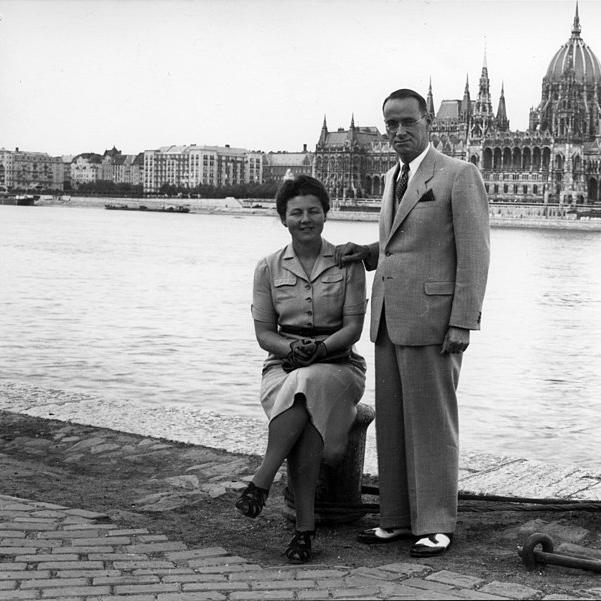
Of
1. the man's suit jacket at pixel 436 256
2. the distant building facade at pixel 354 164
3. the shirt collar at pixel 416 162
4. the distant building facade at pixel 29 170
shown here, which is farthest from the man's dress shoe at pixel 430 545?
the distant building facade at pixel 29 170

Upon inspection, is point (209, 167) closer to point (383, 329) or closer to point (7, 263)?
point (7, 263)

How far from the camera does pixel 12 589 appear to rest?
9.84 ft

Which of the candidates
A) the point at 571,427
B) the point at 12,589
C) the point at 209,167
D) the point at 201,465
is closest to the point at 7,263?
the point at 571,427

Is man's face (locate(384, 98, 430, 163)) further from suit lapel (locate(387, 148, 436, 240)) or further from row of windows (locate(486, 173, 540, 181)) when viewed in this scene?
row of windows (locate(486, 173, 540, 181))

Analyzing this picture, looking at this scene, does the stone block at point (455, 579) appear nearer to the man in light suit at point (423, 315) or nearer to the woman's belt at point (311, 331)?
the man in light suit at point (423, 315)

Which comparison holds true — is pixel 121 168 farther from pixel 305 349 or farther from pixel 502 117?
pixel 305 349

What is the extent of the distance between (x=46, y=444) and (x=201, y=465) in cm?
92

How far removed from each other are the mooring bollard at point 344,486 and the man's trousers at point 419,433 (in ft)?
0.49

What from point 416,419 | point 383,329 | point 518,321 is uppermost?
point 383,329

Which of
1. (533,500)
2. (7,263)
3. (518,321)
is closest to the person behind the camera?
(533,500)

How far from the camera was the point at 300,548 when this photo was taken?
3.48 m

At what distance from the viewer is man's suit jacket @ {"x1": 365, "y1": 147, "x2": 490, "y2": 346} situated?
A: 360cm

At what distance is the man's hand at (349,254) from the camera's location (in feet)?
12.8

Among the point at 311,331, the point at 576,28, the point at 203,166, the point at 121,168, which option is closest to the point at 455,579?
the point at 311,331
